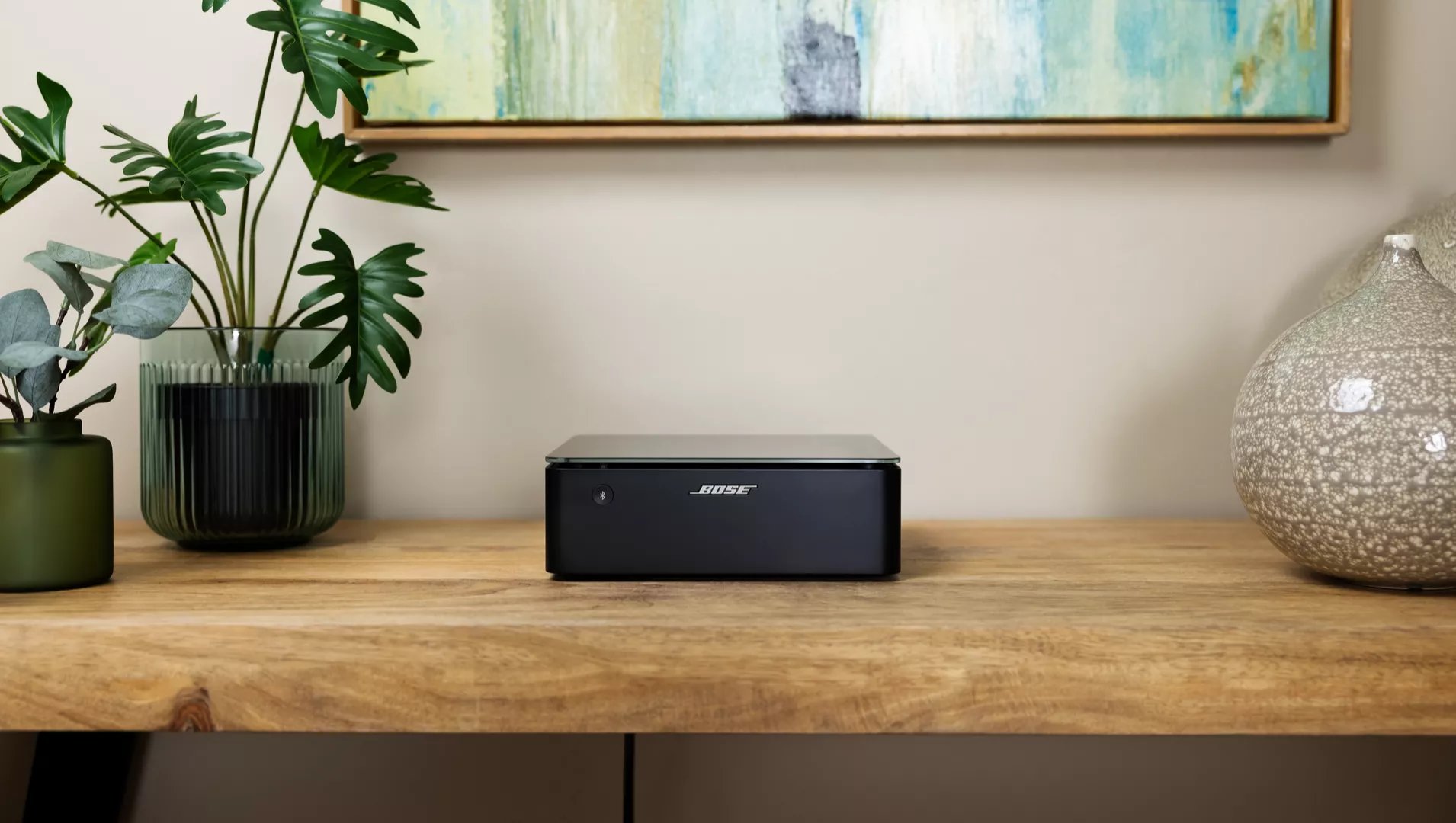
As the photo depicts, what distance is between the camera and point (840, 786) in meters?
1.16

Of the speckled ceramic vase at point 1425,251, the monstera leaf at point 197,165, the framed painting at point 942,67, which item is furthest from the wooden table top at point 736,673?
the framed painting at point 942,67

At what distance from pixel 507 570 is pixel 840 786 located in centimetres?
53

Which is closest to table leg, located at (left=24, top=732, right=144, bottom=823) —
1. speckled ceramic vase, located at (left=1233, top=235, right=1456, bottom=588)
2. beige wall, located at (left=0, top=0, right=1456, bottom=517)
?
beige wall, located at (left=0, top=0, right=1456, bottom=517)

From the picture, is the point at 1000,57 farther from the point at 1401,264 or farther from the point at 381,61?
the point at 381,61

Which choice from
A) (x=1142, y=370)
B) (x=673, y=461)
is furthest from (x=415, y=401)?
(x=1142, y=370)

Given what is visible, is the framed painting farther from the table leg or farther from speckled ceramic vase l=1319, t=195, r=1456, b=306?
the table leg

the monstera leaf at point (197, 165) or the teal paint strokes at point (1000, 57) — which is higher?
the teal paint strokes at point (1000, 57)

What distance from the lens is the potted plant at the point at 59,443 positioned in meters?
0.75

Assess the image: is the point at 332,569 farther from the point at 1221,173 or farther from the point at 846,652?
the point at 1221,173

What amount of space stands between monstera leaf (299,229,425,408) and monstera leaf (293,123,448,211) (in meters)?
0.05

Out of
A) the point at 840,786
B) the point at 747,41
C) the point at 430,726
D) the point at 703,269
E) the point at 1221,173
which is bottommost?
the point at 840,786

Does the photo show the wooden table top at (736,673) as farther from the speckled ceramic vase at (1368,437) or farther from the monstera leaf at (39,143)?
the monstera leaf at (39,143)

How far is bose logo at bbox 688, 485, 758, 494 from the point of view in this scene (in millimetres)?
770

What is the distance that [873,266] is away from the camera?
1.15 metres
